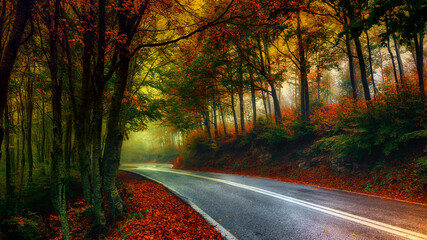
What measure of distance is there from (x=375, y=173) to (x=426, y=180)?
1595 mm

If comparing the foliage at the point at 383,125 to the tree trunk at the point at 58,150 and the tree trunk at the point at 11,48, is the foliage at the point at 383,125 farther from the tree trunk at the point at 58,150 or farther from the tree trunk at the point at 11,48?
the tree trunk at the point at 11,48

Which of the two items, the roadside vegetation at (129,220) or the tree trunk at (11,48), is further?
the roadside vegetation at (129,220)

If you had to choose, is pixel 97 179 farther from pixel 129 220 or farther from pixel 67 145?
pixel 67 145

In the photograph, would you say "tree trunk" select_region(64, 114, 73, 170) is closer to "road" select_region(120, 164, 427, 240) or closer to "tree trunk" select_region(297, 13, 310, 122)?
"road" select_region(120, 164, 427, 240)

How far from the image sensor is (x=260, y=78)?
1280cm

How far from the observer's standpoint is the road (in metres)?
3.59

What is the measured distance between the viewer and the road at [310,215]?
11.8 ft

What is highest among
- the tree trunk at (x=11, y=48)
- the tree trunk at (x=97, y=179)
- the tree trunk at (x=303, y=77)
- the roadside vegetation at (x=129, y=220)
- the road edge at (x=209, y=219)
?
the tree trunk at (x=303, y=77)

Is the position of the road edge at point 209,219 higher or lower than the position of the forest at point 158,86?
lower

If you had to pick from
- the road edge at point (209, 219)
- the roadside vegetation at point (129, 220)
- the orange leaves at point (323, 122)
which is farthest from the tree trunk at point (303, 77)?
the roadside vegetation at point (129, 220)

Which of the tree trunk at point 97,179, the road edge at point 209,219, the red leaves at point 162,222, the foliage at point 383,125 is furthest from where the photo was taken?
the foliage at point 383,125

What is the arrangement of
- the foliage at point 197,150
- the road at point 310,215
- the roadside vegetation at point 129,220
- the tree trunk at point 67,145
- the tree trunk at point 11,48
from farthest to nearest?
the foliage at point 197,150, the tree trunk at point 67,145, the roadside vegetation at point 129,220, the road at point 310,215, the tree trunk at point 11,48

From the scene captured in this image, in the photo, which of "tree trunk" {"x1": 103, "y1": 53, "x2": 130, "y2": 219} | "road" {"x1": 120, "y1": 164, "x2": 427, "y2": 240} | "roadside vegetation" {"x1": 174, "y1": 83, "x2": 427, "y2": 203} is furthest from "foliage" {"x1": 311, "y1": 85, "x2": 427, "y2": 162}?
"tree trunk" {"x1": 103, "y1": 53, "x2": 130, "y2": 219}

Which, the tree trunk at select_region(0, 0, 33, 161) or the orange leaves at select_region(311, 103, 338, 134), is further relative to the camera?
the orange leaves at select_region(311, 103, 338, 134)
